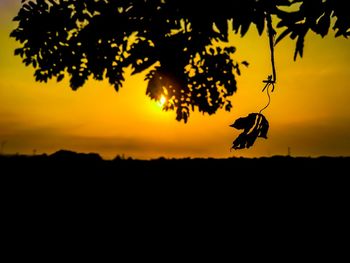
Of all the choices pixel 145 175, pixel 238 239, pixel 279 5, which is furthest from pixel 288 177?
pixel 279 5

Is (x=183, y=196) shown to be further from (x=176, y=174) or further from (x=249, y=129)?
(x=249, y=129)

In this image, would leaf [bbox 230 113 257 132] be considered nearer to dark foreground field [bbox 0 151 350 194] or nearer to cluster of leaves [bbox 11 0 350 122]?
cluster of leaves [bbox 11 0 350 122]

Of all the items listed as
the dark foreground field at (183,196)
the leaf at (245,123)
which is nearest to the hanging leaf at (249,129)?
the leaf at (245,123)

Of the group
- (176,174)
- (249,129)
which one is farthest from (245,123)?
(176,174)

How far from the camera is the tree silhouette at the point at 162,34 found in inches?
150

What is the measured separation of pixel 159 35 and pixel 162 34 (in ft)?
0.13

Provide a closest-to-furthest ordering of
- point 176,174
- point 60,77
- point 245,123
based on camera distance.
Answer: point 245,123 → point 176,174 → point 60,77

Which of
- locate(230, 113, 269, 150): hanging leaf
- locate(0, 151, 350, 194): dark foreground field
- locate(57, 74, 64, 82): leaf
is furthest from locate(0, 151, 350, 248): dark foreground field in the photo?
locate(57, 74, 64, 82): leaf

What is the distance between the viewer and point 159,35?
5.08 m

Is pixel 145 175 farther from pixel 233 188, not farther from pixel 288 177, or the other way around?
pixel 288 177

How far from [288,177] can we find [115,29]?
145 inches

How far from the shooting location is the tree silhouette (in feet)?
12.5

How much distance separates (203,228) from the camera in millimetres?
6426

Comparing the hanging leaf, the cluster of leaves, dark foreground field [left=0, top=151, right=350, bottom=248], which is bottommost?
dark foreground field [left=0, top=151, right=350, bottom=248]
